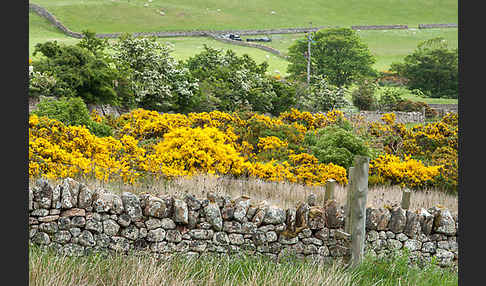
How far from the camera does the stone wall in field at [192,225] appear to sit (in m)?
7.10

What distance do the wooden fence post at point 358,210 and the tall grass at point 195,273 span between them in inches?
6.8

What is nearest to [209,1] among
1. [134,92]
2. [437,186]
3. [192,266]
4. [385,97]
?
[385,97]

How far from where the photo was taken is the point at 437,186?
12961 mm

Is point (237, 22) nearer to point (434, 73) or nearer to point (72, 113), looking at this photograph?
point (434, 73)

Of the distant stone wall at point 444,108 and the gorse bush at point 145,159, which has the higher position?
the distant stone wall at point 444,108

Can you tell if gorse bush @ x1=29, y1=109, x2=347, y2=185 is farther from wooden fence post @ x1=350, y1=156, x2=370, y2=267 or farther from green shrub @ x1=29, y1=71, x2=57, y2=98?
green shrub @ x1=29, y1=71, x2=57, y2=98

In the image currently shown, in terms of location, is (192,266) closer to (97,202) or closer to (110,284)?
(110,284)

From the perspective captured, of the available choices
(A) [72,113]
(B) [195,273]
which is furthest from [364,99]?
(B) [195,273]

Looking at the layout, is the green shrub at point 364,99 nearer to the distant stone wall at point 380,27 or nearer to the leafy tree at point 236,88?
the leafy tree at point 236,88

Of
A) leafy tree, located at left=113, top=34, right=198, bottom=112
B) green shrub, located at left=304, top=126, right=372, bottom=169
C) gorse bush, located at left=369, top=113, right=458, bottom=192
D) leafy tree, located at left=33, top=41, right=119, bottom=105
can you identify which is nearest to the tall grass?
gorse bush, located at left=369, top=113, right=458, bottom=192

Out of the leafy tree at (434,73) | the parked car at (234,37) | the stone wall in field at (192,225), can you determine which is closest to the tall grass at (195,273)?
the stone wall in field at (192,225)

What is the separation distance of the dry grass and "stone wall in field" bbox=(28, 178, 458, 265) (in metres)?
0.61

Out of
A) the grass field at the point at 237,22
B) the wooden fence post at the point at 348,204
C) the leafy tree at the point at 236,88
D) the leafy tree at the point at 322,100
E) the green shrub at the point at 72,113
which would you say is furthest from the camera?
the grass field at the point at 237,22

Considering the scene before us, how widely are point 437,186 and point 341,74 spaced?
126ft
